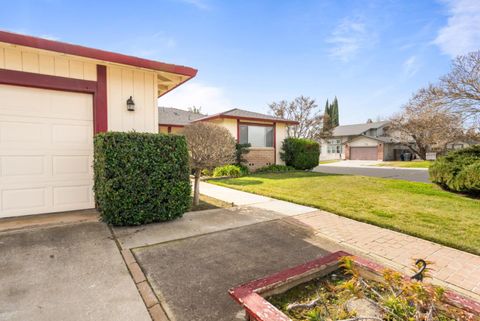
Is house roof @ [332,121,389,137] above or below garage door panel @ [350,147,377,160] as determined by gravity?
above

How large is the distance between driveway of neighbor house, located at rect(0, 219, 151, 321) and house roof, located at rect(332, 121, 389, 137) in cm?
3841

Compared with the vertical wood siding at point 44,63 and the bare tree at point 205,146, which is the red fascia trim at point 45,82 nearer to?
the vertical wood siding at point 44,63

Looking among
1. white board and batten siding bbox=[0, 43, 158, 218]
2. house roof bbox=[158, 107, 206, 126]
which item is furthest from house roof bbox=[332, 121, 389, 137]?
white board and batten siding bbox=[0, 43, 158, 218]

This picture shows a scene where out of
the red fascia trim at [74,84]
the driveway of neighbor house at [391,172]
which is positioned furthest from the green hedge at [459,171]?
the red fascia trim at [74,84]

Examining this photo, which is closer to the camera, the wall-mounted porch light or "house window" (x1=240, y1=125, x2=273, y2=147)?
the wall-mounted porch light

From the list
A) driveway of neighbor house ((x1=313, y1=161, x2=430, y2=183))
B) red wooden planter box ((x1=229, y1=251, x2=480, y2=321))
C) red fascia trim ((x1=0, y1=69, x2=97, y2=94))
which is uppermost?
red fascia trim ((x1=0, y1=69, x2=97, y2=94))

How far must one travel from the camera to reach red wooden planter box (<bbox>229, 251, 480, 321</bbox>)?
1576 millimetres

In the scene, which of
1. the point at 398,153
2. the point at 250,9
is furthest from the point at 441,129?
the point at 398,153

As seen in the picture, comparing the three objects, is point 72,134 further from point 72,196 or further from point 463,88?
point 463,88

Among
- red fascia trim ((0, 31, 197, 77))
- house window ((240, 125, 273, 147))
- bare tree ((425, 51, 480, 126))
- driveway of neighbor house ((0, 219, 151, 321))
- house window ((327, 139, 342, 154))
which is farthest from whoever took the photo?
house window ((327, 139, 342, 154))

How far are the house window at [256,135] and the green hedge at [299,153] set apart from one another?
42.6 inches

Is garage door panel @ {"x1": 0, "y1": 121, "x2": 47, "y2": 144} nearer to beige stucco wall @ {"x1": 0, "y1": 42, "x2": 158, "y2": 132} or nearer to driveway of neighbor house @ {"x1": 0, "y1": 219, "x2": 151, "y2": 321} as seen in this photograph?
beige stucco wall @ {"x1": 0, "y1": 42, "x2": 158, "y2": 132}

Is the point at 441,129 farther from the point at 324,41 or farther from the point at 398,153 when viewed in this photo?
the point at 398,153

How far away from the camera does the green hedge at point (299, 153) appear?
1507 centimetres
